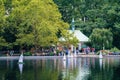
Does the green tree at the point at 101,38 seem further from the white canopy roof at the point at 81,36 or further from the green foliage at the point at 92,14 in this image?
the white canopy roof at the point at 81,36

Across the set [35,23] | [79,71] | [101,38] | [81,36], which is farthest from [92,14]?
[79,71]

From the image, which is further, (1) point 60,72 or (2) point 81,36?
(2) point 81,36

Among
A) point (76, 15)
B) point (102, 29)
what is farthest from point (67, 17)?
point (102, 29)

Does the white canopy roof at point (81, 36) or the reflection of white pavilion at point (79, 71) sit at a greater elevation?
the white canopy roof at point (81, 36)

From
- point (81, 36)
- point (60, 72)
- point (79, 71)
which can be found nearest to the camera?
point (60, 72)

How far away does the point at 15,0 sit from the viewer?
224 feet

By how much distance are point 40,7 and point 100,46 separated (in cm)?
1447

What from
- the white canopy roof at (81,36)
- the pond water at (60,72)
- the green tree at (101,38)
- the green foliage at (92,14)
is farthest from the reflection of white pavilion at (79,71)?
the white canopy roof at (81,36)

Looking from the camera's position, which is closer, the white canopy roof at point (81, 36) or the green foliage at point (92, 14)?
the green foliage at point (92, 14)

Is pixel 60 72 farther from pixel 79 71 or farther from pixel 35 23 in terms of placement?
pixel 35 23

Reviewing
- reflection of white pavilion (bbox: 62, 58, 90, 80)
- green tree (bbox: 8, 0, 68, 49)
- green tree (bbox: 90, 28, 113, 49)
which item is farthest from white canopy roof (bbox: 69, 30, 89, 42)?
reflection of white pavilion (bbox: 62, 58, 90, 80)

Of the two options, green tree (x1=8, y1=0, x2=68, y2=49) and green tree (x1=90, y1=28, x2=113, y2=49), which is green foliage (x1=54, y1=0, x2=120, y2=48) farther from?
green tree (x1=8, y1=0, x2=68, y2=49)

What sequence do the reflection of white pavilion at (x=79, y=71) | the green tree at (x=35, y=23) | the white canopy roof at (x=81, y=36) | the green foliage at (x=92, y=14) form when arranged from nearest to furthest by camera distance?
the reflection of white pavilion at (x=79, y=71), the green tree at (x=35, y=23), the green foliage at (x=92, y=14), the white canopy roof at (x=81, y=36)

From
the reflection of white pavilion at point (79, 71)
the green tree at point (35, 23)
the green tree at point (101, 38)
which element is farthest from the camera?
the green tree at point (101, 38)
